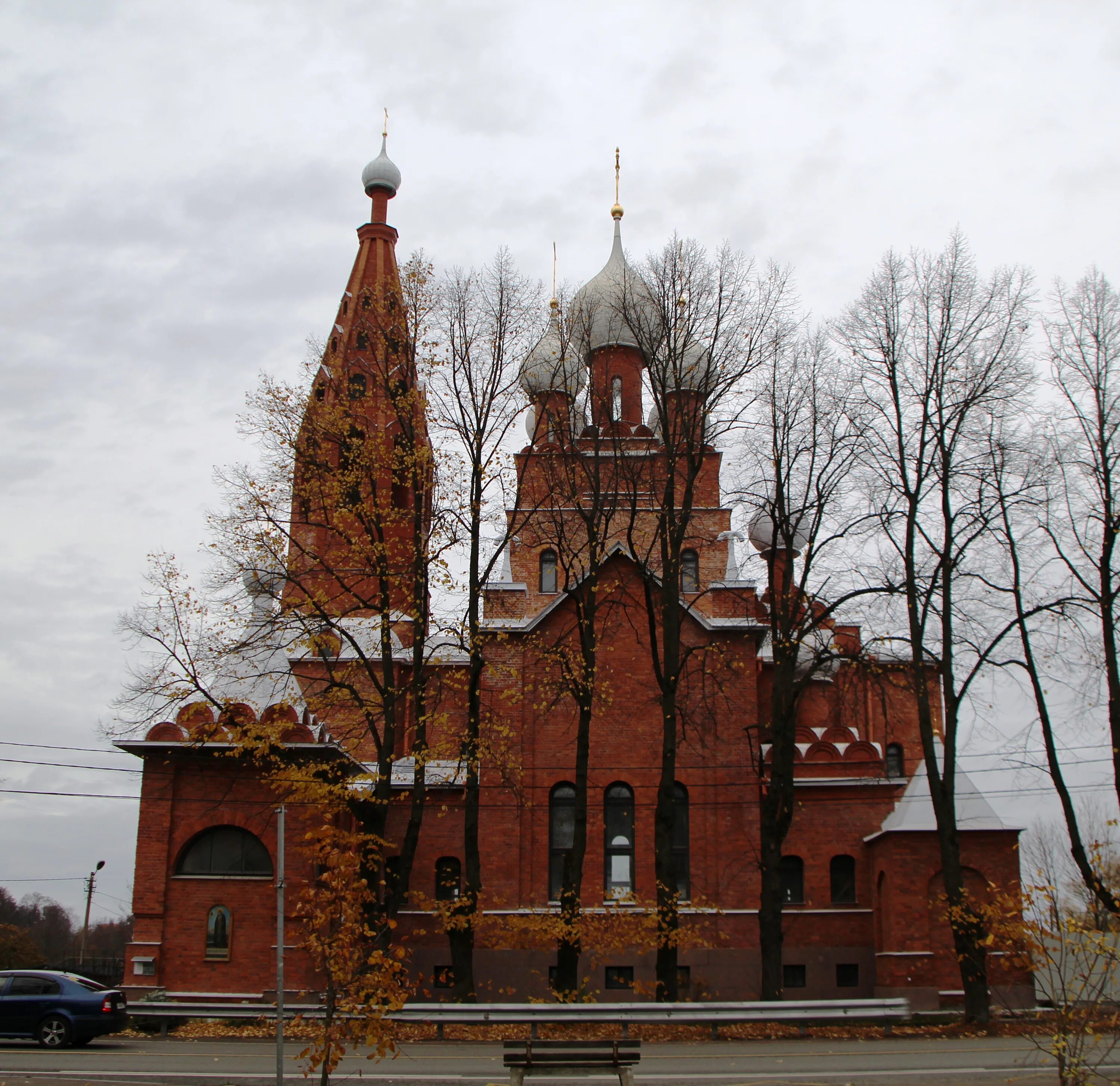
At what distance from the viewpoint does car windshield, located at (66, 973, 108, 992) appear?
17453 mm

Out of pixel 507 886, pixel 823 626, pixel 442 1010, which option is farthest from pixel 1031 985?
pixel 442 1010

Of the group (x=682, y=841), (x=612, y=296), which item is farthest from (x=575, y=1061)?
(x=612, y=296)

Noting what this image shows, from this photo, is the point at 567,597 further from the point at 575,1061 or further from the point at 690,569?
the point at 575,1061

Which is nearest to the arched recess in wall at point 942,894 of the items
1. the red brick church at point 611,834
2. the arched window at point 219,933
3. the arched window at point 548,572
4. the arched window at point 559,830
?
the red brick church at point 611,834

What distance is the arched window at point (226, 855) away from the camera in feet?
74.4

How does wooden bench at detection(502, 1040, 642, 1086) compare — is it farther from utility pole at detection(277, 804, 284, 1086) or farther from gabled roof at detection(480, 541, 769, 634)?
gabled roof at detection(480, 541, 769, 634)

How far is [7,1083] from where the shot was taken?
1256 cm

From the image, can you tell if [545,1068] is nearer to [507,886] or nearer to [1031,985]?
[507,886]

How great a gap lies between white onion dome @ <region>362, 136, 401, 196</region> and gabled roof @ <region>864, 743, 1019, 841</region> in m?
21.3

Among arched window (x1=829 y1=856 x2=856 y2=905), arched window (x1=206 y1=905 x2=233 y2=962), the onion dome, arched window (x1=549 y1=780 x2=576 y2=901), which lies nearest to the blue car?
arched window (x1=206 y1=905 x2=233 y2=962)

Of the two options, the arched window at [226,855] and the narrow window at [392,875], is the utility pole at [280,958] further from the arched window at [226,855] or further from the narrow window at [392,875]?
the arched window at [226,855]

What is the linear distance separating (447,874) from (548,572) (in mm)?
7446

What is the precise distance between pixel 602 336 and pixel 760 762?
12139 millimetres

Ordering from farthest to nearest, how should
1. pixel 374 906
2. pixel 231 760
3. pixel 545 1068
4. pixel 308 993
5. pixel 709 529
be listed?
pixel 709 529 < pixel 231 760 < pixel 308 993 < pixel 374 906 < pixel 545 1068
